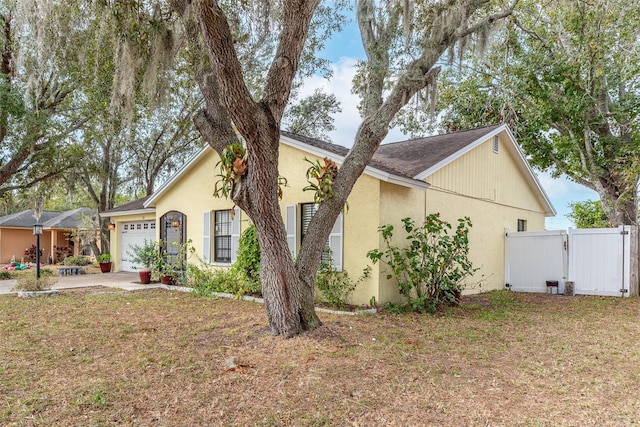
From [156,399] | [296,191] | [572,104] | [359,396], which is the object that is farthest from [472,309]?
[572,104]

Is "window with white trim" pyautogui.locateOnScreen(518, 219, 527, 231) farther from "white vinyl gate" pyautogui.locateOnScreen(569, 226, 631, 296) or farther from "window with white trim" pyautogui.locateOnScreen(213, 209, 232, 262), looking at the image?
"window with white trim" pyautogui.locateOnScreen(213, 209, 232, 262)

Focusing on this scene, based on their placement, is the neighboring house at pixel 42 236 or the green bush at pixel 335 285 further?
the neighboring house at pixel 42 236

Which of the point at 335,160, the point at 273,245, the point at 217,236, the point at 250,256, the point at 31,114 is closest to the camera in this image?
the point at 273,245

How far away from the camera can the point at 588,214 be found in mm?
19078

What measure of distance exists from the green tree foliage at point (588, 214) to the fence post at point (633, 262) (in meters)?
9.89

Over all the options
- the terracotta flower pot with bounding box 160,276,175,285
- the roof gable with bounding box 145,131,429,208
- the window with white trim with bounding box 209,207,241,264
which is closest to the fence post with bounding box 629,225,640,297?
the roof gable with bounding box 145,131,429,208

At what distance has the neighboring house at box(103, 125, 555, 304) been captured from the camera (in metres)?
7.70

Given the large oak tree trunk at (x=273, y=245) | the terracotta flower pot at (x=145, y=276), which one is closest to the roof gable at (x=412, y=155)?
the terracotta flower pot at (x=145, y=276)

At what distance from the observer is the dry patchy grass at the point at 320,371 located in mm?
3154

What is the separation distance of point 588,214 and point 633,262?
11085 mm

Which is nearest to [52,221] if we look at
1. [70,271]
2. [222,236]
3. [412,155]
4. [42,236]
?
[42,236]

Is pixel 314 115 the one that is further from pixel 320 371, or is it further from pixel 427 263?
pixel 320 371

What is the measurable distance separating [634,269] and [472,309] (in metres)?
4.95

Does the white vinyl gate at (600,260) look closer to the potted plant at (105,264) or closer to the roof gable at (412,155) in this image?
the roof gable at (412,155)
